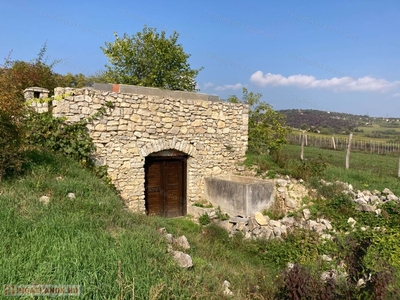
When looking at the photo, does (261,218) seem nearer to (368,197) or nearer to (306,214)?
(306,214)

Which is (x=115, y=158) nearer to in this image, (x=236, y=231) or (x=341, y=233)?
(x=236, y=231)

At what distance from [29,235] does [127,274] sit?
4.76ft

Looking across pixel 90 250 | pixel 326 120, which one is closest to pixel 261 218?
pixel 90 250

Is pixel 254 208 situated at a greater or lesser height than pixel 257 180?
lesser

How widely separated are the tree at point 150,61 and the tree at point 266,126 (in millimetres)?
5801

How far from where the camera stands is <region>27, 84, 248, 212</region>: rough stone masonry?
8062 mm

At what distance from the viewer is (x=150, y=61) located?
56.0ft

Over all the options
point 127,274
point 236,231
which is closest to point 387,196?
point 236,231

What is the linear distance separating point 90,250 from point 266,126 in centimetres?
1023

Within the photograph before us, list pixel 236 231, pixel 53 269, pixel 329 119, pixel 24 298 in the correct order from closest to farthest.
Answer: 1. pixel 24 298
2. pixel 53 269
3. pixel 236 231
4. pixel 329 119

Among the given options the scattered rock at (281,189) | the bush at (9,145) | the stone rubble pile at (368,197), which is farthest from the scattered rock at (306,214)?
the bush at (9,145)

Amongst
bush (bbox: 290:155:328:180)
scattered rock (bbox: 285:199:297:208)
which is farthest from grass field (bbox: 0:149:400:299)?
bush (bbox: 290:155:328:180)

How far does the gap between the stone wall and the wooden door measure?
297 millimetres

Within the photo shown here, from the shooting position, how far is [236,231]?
830 cm
